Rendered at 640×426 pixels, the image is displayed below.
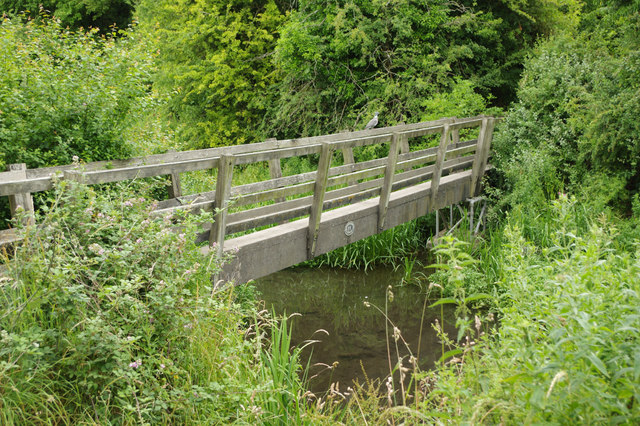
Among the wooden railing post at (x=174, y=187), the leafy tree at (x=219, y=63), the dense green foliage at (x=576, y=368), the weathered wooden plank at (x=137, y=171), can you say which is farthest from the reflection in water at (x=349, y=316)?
the leafy tree at (x=219, y=63)

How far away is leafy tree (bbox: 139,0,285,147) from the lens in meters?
15.0

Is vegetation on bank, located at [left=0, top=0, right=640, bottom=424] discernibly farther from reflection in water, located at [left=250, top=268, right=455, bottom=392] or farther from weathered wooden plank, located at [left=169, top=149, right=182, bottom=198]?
weathered wooden plank, located at [left=169, top=149, right=182, bottom=198]

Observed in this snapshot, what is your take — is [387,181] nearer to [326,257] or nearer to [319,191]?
[319,191]

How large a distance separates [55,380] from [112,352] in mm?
365

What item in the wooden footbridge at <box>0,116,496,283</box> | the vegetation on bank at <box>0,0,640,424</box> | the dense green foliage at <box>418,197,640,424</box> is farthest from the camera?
the wooden footbridge at <box>0,116,496,283</box>

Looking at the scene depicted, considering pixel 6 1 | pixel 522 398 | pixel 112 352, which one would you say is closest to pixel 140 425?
pixel 112 352

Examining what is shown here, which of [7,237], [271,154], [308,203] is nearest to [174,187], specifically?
[271,154]

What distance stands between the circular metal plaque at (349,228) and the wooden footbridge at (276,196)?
0.5 inches

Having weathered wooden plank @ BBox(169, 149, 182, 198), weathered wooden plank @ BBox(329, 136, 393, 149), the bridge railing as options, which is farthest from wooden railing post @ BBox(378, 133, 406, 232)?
weathered wooden plank @ BBox(169, 149, 182, 198)

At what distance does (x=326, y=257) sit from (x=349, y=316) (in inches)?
97.2

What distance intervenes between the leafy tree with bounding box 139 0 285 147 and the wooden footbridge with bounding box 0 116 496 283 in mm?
7440

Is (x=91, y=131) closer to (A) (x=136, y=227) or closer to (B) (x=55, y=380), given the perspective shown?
(A) (x=136, y=227)

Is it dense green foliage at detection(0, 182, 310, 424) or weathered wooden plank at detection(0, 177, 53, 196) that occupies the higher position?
weathered wooden plank at detection(0, 177, 53, 196)

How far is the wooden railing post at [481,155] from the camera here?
1017 cm
